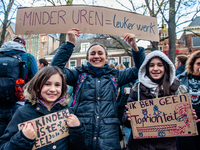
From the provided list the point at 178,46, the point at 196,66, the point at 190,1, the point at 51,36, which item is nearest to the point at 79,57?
the point at 51,36

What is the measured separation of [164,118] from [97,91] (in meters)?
0.76

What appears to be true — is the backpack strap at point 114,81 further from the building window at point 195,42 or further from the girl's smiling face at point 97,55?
the building window at point 195,42

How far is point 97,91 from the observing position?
66.7 inches

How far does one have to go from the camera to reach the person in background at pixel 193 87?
223 cm

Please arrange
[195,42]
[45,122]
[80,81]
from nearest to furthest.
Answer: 1. [45,122]
2. [80,81]
3. [195,42]

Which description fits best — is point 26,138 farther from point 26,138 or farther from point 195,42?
point 195,42

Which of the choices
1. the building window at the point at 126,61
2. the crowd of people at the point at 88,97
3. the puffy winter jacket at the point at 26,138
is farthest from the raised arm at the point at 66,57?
the building window at the point at 126,61

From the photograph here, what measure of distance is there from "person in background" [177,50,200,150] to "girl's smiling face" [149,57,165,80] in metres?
0.79

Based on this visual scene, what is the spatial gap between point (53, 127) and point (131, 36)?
1394mm

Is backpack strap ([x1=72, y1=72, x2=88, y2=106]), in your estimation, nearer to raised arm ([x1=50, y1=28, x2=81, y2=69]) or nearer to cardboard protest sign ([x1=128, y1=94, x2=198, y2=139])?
raised arm ([x1=50, y1=28, x2=81, y2=69])

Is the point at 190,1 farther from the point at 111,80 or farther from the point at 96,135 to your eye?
the point at 96,135

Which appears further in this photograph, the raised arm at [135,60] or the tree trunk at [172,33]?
the tree trunk at [172,33]

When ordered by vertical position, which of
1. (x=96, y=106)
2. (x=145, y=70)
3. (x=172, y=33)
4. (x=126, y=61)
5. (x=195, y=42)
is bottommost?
(x=96, y=106)

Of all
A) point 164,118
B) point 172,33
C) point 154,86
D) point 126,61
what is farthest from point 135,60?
point 126,61
